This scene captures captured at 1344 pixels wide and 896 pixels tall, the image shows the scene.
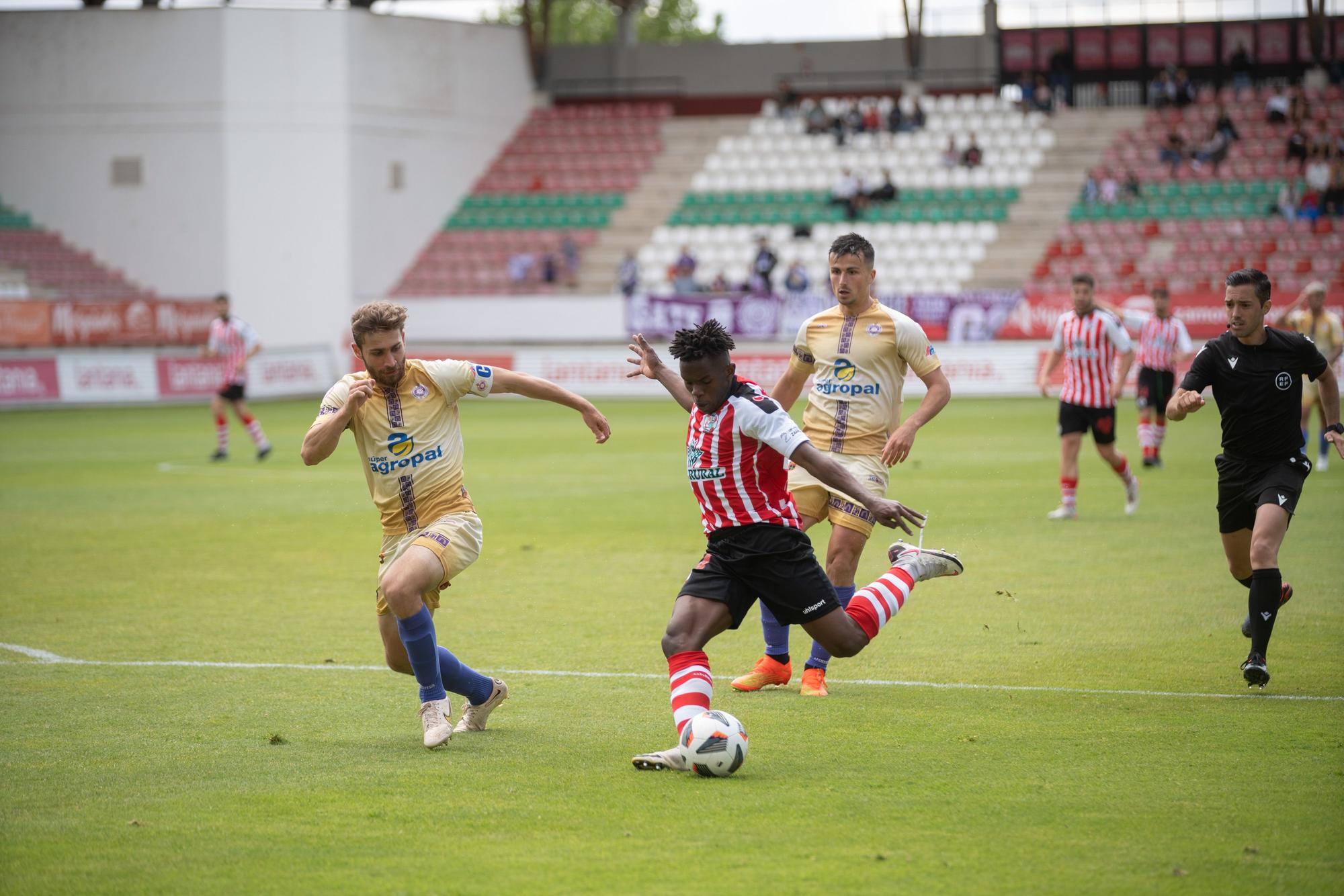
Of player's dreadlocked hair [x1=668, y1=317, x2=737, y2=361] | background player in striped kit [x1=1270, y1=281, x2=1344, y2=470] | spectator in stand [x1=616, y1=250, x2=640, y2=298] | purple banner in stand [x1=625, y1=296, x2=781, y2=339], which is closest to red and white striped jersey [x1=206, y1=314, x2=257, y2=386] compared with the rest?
background player in striped kit [x1=1270, y1=281, x2=1344, y2=470]

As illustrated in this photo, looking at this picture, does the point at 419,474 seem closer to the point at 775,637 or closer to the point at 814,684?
the point at 775,637

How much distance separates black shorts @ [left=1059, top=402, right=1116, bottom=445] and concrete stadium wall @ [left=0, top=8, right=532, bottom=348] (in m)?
30.4

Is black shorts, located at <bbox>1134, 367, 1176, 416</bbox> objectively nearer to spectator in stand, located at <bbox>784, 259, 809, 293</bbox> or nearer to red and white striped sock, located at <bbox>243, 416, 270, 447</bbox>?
red and white striped sock, located at <bbox>243, 416, 270, 447</bbox>

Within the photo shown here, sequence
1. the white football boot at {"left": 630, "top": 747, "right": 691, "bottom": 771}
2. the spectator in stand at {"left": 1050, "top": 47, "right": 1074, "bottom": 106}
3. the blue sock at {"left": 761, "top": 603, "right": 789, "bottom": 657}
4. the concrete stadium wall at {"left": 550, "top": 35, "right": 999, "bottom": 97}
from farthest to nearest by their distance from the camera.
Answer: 1. the concrete stadium wall at {"left": 550, "top": 35, "right": 999, "bottom": 97}
2. the spectator in stand at {"left": 1050, "top": 47, "right": 1074, "bottom": 106}
3. the blue sock at {"left": 761, "top": 603, "right": 789, "bottom": 657}
4. the white football boot at {"left": 630, "top": 747, "right": 691, "bottom": 771}

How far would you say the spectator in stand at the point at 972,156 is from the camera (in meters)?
42.2

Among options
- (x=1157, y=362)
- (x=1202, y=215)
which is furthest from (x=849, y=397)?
(x=1202, y=215)

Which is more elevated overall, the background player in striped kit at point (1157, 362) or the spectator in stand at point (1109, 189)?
the spectator in stand at point (1109, 189)

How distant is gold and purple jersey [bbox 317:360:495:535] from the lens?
22.2 ft

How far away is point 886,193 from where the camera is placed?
41.6 m

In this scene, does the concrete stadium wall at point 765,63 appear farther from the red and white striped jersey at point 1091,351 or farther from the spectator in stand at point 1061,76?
the red and white striped jersey at point 1091,351

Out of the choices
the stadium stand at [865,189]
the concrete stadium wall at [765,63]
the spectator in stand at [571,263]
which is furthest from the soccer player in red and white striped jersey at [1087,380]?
the concrete stadium wall at [765,63]

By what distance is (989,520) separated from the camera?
1434 cm

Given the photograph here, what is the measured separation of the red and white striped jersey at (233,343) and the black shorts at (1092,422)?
1218cm

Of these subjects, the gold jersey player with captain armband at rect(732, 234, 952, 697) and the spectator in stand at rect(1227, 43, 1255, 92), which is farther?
the spectator in stand at rect(1227, 43, 1255, 92)
